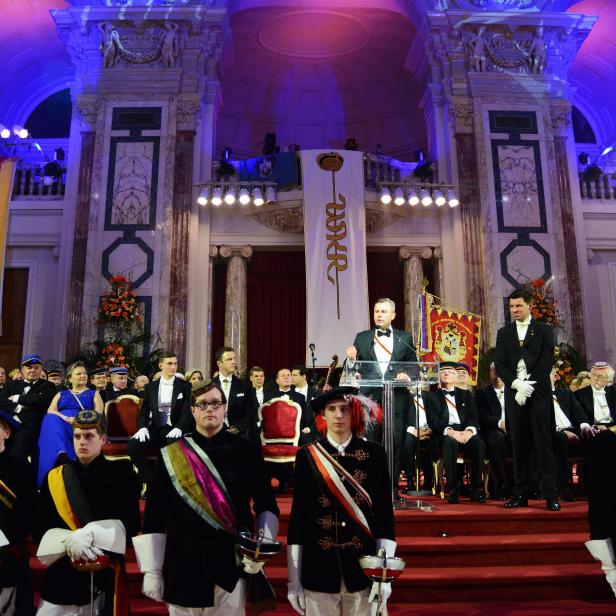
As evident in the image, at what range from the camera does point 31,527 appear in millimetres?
2555

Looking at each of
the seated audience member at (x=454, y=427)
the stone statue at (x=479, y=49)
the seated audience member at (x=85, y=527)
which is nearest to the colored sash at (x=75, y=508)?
the seated audience member at (x=85, y=527)

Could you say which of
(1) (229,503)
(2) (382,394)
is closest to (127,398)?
(2) (382,394)

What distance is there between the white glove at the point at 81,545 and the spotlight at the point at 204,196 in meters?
9.41

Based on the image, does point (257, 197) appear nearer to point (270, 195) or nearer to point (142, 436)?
point (270, 195)

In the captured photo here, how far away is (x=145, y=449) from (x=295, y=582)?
3.07 metres

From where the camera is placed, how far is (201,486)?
2.25m

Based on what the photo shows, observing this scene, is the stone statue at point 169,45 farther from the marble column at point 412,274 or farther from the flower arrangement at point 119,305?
the marble column at point 412,274

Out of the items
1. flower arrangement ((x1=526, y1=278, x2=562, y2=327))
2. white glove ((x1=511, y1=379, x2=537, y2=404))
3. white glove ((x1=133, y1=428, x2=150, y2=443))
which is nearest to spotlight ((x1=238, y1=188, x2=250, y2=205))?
flower arrangement ((x1=526, y1=278, x2=562, y2=327))

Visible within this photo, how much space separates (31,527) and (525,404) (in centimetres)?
337

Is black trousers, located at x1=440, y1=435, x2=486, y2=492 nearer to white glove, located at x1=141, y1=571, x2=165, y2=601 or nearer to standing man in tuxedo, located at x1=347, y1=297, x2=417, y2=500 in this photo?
standing man in tuxedo, located at x1=347, y1=297, x2=417, y2=500

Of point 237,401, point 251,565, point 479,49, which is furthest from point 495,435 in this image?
point 479,49

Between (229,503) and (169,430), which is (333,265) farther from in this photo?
(229,503)

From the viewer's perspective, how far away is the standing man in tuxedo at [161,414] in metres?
5.14

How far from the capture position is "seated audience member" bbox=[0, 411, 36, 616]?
2.49m
